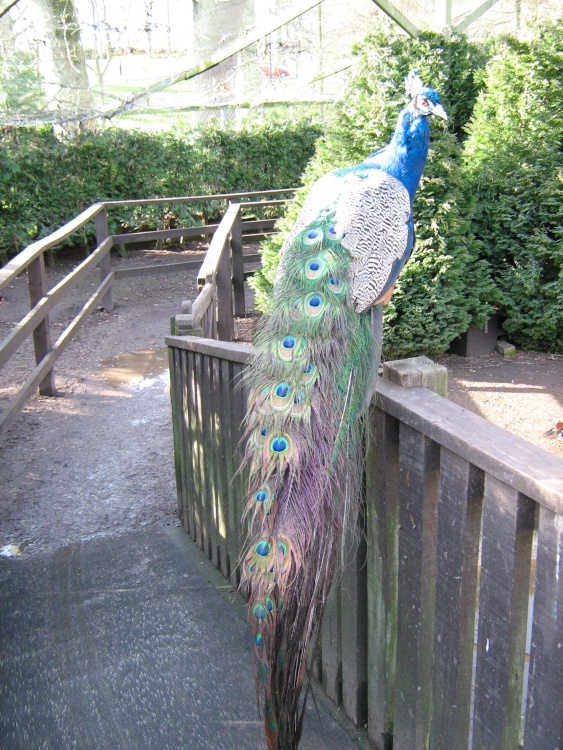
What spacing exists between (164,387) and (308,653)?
4.60 meters

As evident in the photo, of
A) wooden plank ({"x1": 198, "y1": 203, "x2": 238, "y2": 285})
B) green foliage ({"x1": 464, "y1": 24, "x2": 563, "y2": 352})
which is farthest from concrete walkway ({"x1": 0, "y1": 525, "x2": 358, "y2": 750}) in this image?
green foliage ({"x1": 464, "y1": 24, "x2": 563, "y2": 352})

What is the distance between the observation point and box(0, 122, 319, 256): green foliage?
10.6 meters

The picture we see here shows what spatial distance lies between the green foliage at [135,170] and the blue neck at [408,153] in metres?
7.62

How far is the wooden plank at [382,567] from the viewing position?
2.04 m

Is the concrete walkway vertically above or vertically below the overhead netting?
below

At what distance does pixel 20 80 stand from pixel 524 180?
9.22 meters

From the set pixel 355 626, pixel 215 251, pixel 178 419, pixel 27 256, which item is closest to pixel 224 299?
pixel 215 251

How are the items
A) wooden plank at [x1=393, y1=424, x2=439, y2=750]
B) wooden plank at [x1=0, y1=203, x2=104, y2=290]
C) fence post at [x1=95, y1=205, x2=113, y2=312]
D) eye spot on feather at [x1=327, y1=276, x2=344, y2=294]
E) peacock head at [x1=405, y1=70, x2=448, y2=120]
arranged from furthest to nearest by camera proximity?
fence post at [x1=95, y1=205, x2=113, y2=312] → wooden plank at [x1=0, y1=203, x2=104, y2=290] → peacock head at [x1=405, y1=70, x2=448, y2=120] → eye spot on feather at [x1=327, y1=276, x2=344, y2=294] → wooden plank at [x1=393, y1=424, x2=439, y2=750]

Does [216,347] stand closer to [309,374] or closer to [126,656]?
[309,374]

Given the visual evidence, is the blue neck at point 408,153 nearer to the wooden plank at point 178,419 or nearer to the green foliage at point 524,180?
the wooden plank at point 178,419

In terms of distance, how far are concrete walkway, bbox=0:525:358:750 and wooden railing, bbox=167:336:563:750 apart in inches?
15.0

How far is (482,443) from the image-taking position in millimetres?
1559

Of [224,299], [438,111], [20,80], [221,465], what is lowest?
[221,465]

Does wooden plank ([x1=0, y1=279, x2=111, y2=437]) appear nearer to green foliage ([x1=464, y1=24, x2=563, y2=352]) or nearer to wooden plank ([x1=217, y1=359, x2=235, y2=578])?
wooden plank ([x1=217, y1=359, x2=235, y2=578])
